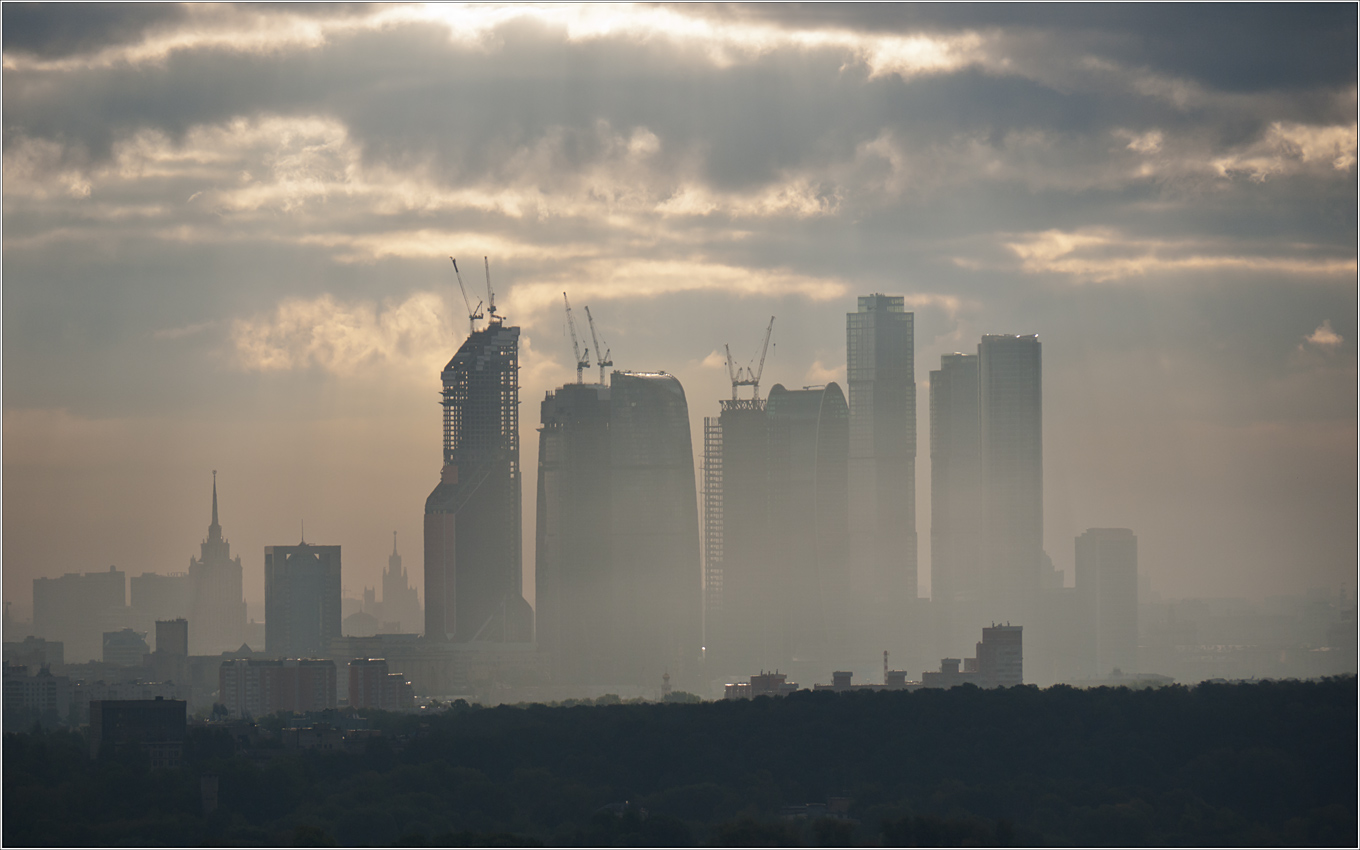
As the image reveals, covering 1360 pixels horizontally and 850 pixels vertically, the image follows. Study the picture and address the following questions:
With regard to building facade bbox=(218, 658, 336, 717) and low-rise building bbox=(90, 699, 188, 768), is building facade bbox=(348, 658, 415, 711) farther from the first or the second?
low-rise building bbox=(90, 699, 188, 768)

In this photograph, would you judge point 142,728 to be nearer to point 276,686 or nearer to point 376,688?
point 376,688

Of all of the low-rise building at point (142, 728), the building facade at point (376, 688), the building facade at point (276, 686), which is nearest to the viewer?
the low-rise building at point (142, 728)

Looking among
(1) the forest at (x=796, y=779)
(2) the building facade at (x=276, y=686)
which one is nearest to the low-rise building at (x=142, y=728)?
(1) the forest at (x=796, y=779)

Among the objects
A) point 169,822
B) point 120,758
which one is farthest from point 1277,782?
point 120,758

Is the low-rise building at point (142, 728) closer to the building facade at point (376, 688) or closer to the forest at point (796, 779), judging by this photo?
the forest at point (796, 779)

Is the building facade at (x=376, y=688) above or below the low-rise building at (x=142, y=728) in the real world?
below

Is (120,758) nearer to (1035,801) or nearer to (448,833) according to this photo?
(448,833)

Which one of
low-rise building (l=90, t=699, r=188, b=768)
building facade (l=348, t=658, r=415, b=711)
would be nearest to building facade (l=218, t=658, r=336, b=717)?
building facade (l=348, t=658, r=415, b=711)

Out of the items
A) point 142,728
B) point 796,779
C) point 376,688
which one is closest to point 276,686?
point 376,688
